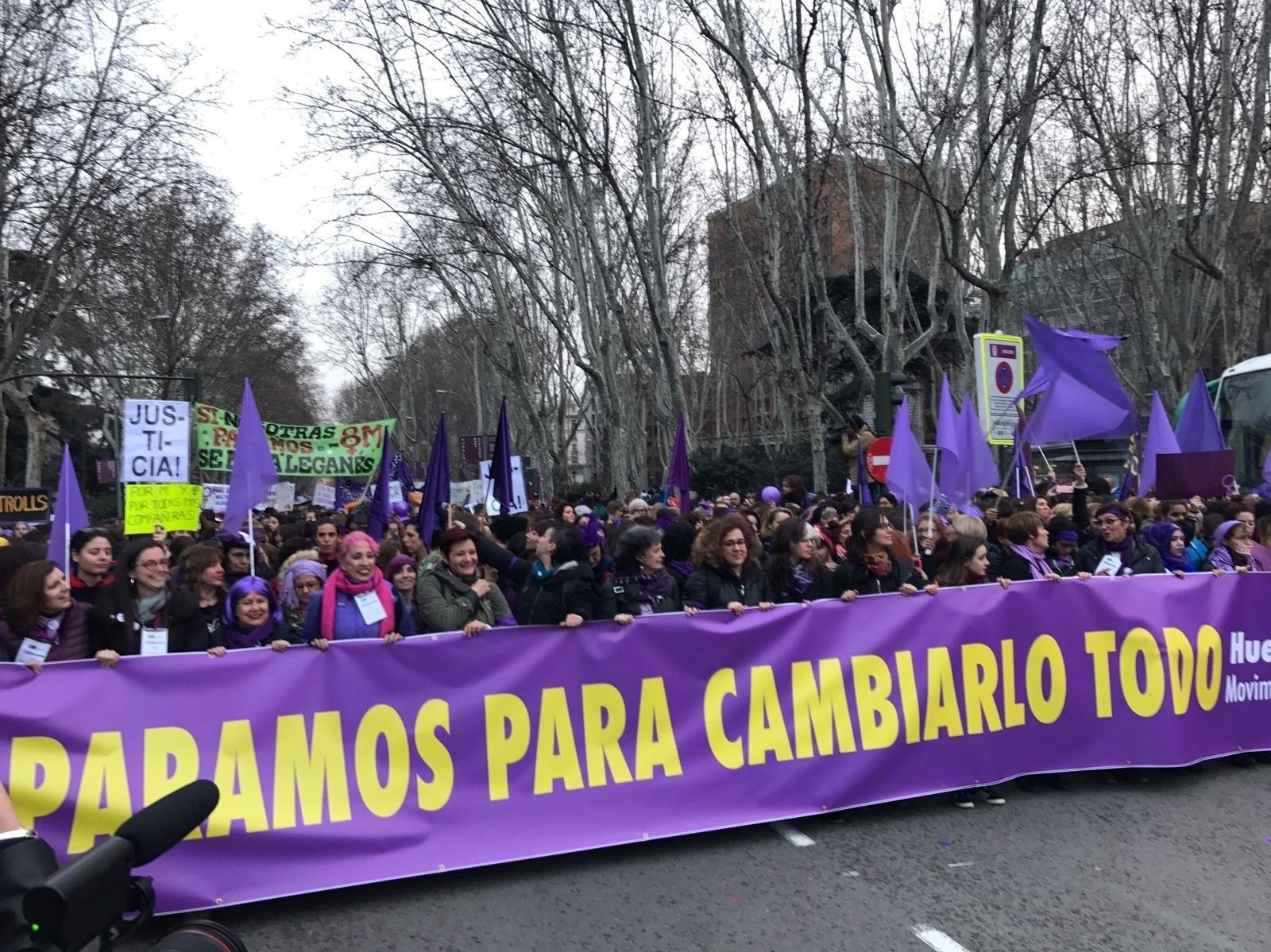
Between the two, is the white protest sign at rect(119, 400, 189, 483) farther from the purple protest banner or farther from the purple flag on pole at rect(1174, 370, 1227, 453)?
the purple flag on pole at rect(1174, 370, 1227, 453)

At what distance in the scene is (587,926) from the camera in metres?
4.15

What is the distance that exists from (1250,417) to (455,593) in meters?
15.3

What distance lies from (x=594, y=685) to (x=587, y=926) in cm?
113

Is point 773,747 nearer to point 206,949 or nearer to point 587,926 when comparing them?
point 587,926

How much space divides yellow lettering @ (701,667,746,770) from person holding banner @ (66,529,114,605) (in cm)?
282

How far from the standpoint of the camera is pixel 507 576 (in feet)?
22.7

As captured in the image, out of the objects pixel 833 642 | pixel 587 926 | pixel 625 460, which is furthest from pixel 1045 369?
pixel 625 460

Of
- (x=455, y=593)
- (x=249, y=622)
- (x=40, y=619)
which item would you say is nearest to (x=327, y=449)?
(x=249, y=622)

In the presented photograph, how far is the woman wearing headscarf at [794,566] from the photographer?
6.03 meters

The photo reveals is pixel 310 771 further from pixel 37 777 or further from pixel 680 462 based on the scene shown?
pixel 680 462

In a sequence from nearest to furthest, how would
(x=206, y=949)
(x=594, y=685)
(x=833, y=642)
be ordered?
(x=206, y=949), (x=594, y=685), (x=833, y=642)

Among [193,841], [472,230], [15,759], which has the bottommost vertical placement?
[193,841]

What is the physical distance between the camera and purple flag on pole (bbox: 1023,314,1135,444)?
31.0 ft

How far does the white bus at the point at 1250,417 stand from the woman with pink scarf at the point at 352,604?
1494 centimetres
